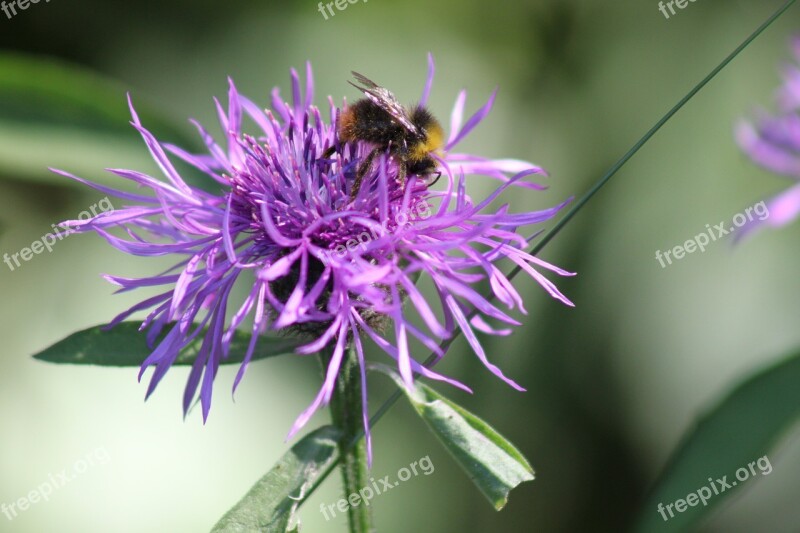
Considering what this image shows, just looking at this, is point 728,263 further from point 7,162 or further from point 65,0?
point 65,0

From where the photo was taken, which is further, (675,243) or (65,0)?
(65,0)

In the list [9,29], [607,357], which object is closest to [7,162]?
[9,29]

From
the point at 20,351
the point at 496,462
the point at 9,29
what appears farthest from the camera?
the point at 9,29

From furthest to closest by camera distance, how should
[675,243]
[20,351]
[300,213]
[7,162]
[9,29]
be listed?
[9,29] → [675,243] → [20,351] → [7,162] → [300,213]

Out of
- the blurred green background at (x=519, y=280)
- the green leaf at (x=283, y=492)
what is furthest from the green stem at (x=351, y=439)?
the blurred green background at (x=519, y=280)

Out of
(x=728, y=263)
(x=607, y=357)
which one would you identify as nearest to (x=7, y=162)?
(x=607, y=357)

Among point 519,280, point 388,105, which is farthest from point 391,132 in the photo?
point 519,280

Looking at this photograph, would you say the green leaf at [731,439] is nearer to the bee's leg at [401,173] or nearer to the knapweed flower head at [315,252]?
the knapweed flower head at [315,252]

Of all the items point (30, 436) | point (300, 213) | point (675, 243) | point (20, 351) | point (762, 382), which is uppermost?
point (20, 351)

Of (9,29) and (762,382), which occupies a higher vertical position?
(9,29)
